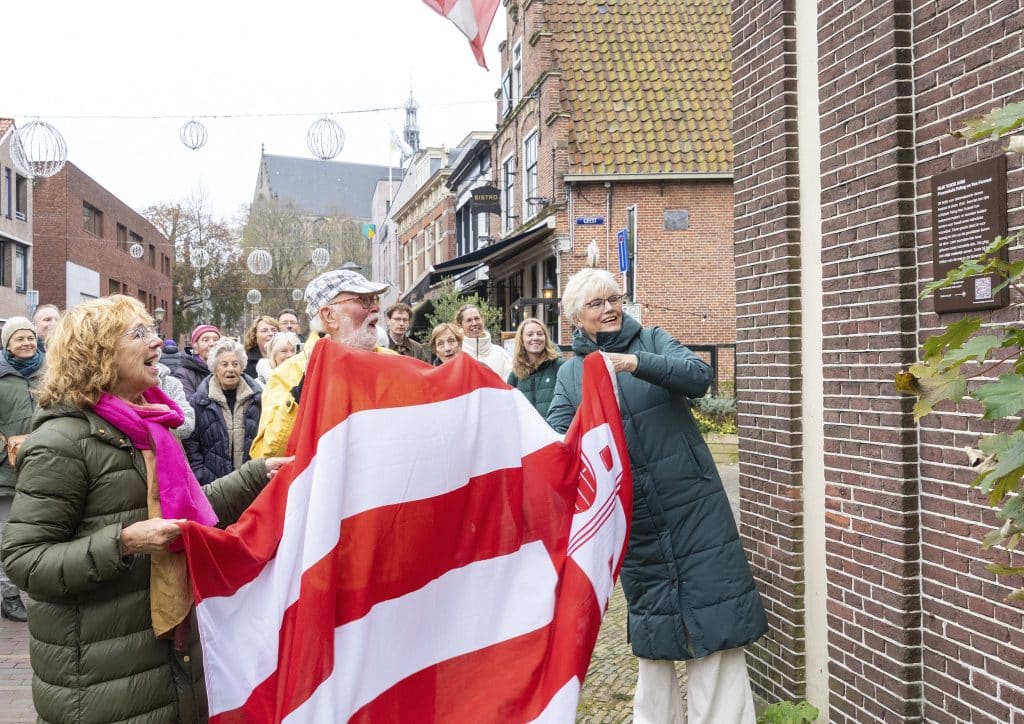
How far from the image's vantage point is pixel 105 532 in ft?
9.22

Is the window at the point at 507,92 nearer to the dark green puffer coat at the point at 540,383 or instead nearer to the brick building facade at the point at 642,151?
the brick building facade at the point at 642,151

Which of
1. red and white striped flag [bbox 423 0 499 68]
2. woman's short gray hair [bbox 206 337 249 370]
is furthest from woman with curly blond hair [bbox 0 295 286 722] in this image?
woman's short gray hair [bbox 206 337 249 370]

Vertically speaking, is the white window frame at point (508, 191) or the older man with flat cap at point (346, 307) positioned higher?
the white window frame at point (508, 191)

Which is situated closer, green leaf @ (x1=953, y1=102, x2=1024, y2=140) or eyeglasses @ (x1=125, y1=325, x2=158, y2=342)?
green leaf @ (x1=953, y1=102, x2=1024, y2=140)

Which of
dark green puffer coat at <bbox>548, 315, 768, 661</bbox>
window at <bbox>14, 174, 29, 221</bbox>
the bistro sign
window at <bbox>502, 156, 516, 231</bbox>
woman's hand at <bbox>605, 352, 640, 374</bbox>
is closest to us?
woman's hand at <bbox>605, 352, 640, 374</bbox>

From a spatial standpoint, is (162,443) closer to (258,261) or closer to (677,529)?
(677,529)

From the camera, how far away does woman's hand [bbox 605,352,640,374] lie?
3896mm

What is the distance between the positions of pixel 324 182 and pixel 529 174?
262ft

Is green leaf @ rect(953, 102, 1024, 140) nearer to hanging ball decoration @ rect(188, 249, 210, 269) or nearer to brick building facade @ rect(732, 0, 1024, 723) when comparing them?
brick building facade @ rect(732, 0, 1024, 723)

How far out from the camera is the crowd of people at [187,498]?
285cm

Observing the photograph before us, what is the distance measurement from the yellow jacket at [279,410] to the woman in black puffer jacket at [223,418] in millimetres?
1758

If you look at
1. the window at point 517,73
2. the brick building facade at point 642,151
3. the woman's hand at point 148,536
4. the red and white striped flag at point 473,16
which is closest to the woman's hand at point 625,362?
the woman's hand at point 148,536

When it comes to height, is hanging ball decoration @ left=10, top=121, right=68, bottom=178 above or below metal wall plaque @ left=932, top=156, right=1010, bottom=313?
above

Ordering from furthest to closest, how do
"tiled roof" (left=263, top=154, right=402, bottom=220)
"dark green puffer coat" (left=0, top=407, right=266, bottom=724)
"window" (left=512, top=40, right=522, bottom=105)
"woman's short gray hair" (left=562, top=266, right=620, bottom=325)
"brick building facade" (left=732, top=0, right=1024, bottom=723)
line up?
"tiled roof" (left=263, top=154, right=402, bottom=220) → "window" (left=512, top=40, right=522, bottom=105) → "woman's short gray hair" (left=562, top=266, right=620, bottom=325) → "brick building facade" (left=732, top=0, right=1024, bottom=723) → "dark green puffer coat" (left=0, top=407, right=266, bottom=724)
